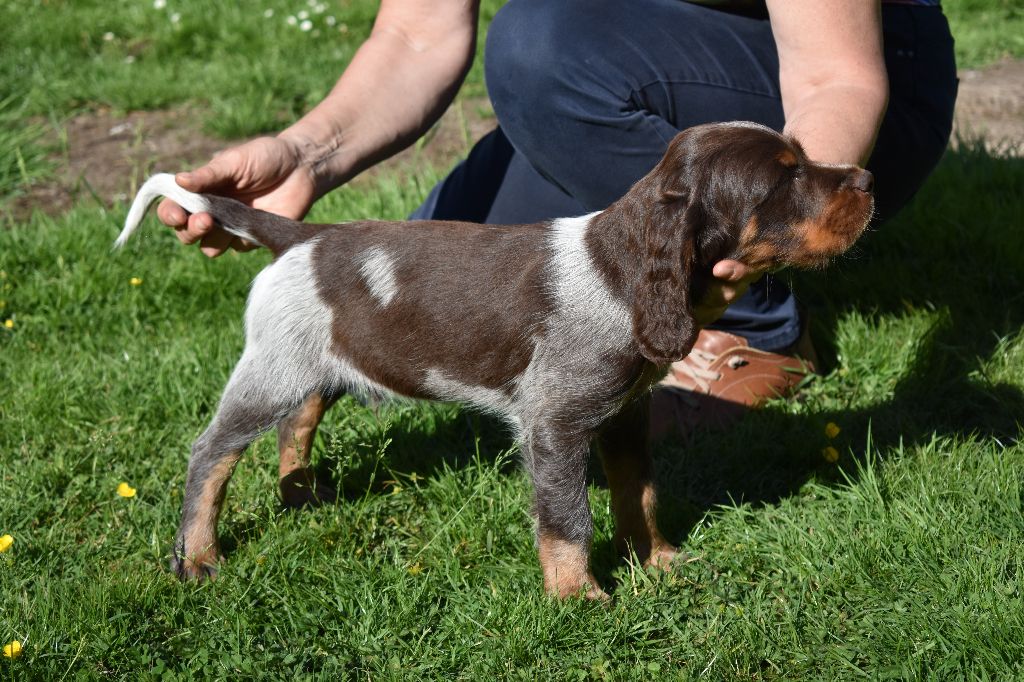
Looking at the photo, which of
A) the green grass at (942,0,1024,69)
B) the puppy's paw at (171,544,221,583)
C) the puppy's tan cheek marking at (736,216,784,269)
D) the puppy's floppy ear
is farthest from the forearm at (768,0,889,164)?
the green grass at (942,0,1024,69)

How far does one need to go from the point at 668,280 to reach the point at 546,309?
0.39 meters

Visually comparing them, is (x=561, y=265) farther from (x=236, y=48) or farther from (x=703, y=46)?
(x=236, y=48)

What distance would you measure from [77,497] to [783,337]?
9.06 ft

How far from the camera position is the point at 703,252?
9.78 ft

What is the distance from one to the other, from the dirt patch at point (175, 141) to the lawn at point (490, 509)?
1.02 metres

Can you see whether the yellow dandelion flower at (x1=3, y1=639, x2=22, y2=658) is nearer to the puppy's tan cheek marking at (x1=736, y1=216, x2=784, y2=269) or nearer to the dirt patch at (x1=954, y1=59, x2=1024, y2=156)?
the puppy's tan cheek marking at (x1=736, y1=216, x2=784, y2=269)

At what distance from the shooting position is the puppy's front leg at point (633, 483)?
335cm

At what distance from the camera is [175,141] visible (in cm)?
694

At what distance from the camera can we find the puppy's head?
9.45 feet

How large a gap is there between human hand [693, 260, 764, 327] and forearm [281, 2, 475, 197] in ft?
5.19

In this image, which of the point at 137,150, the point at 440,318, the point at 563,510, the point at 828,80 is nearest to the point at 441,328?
the point at 440,318

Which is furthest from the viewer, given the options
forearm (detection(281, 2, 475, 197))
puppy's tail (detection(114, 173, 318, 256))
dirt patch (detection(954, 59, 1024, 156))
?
dirt patch (detection(954, 59, 1024, 156))

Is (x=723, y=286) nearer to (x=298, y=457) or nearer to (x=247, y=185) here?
(x=298, y=457)

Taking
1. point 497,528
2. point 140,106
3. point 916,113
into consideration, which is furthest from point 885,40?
point 140,106
